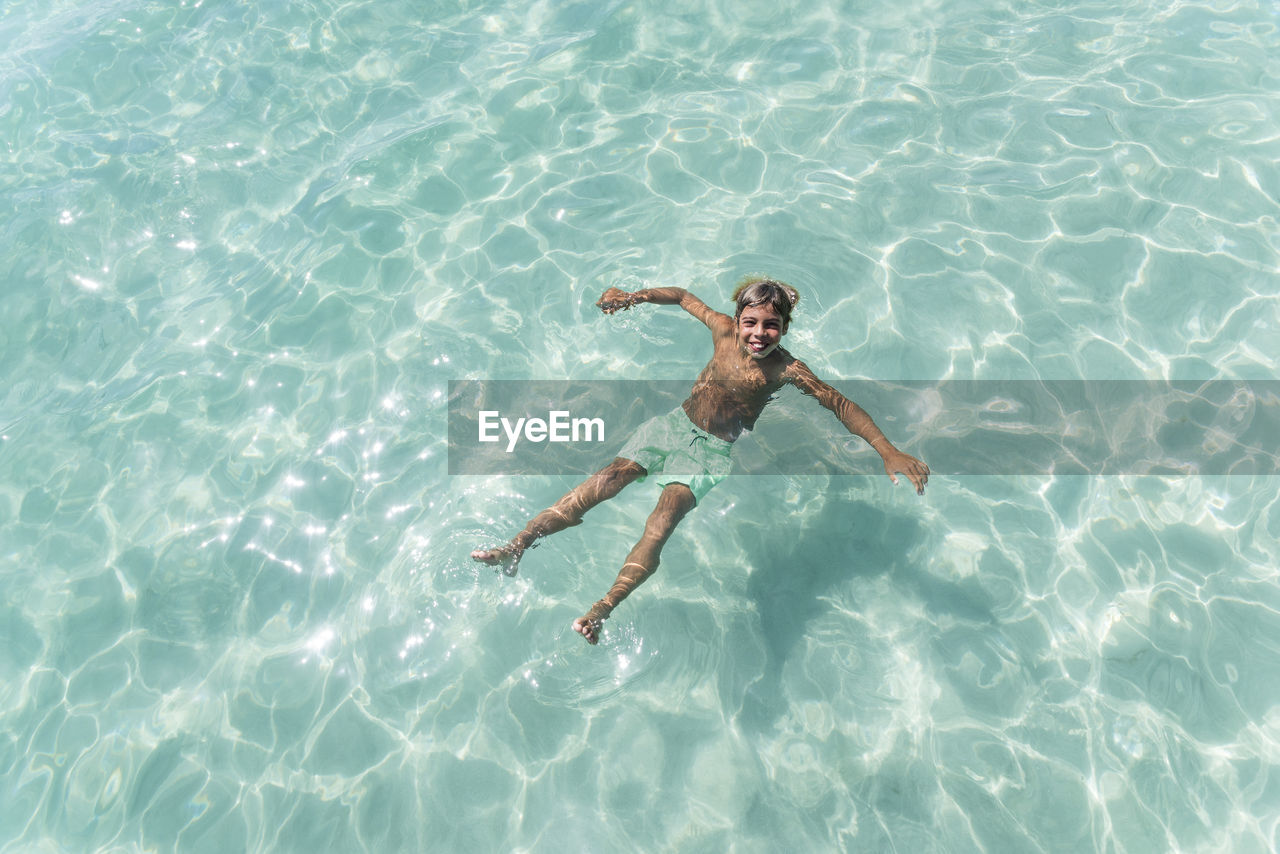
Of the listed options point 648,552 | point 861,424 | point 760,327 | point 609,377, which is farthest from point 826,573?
point 609,377

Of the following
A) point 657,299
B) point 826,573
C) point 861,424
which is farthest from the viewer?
point 657,299

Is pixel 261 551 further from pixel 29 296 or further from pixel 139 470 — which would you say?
pixel 29 296

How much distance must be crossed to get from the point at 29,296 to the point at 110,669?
411 centimetres

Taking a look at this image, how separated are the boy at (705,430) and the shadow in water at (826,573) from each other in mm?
813

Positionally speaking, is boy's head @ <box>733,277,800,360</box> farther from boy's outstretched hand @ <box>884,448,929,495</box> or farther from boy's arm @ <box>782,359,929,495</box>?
boy's outstretched hand @ <box>884,448,929,495</box>

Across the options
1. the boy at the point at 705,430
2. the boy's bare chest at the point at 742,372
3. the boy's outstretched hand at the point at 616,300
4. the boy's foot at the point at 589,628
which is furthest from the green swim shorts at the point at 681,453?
the boy's foot at the point at 589,628

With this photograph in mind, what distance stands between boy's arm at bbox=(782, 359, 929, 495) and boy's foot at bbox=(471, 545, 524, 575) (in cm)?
201

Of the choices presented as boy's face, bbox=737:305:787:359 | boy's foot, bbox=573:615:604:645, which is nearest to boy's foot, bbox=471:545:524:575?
boy's foot, bbox=573:615:604:645

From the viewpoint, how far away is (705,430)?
5023 millimetres

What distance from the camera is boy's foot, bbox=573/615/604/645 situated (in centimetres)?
420

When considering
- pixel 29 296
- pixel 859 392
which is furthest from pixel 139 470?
pixel 859 392

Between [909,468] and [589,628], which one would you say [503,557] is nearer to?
[589,628]

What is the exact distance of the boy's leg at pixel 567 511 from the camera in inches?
186

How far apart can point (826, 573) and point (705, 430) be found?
1262 millimetres
